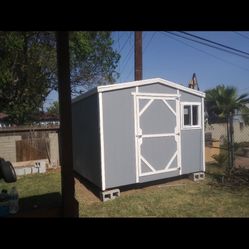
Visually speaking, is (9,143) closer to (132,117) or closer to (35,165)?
(35,165)

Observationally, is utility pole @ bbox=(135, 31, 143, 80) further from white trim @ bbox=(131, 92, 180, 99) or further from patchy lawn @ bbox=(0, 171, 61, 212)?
patchy lawn @ bbox=(0, 171, 61, 212)

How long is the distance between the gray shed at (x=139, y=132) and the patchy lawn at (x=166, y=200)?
361mm

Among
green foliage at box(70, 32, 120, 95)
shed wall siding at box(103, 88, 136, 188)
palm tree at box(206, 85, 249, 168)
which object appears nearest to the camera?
shed wall siding at box(103, 88, 136, 188)

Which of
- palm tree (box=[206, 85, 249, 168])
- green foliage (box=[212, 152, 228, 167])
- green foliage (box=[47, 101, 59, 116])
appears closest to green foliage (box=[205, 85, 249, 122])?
palm tree (box=[206, 85, 249, 168])

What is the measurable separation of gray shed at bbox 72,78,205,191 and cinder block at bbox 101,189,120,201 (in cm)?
11

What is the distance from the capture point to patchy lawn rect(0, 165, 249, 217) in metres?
5.79

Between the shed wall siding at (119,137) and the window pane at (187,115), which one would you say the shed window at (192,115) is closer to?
the window pane at (187,115)

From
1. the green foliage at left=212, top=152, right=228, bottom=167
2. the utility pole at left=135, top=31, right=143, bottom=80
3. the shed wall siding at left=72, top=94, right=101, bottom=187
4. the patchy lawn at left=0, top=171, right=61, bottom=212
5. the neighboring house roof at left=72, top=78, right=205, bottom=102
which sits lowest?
the patchy lawn at left=0, top=171, right=61, bottom=212

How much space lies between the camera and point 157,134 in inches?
304

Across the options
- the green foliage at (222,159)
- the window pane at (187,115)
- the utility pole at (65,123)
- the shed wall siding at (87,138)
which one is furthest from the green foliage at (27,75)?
the utility pole at (65,123)
